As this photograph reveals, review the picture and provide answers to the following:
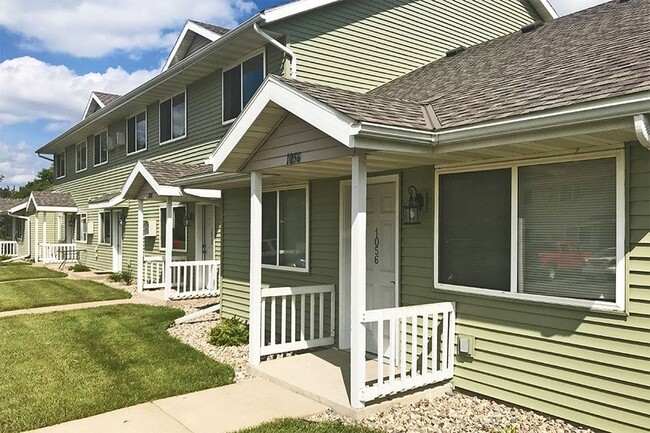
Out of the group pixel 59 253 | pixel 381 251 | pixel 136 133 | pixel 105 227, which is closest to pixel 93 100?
pixel 105 227

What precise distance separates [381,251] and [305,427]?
2.89 meters

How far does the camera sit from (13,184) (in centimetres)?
6719

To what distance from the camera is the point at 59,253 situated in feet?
76.7

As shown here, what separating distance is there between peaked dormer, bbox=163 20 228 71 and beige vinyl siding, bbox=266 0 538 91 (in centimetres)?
391

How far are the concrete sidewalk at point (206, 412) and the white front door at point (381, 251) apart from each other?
172cm

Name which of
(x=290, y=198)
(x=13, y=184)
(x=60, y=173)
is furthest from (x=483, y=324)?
(x=13, y=184)

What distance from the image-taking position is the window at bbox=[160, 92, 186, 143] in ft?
44.1

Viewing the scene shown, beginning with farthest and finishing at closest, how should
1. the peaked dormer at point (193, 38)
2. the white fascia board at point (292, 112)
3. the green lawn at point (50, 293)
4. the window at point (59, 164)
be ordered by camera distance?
the window at point (59, 164)
the peaked dormer at point (193, 38)
the green lawn at point (50, 293)
the white fascia board at point (292, 112)

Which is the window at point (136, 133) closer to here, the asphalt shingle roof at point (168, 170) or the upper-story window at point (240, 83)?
the asphalt shingle roof at point (168, 170)

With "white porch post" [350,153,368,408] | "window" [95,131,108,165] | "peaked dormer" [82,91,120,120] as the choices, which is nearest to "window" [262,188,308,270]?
"white porch post" [350,153,368,408]

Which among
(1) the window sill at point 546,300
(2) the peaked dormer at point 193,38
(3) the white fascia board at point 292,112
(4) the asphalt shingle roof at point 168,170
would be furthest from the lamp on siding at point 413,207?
(2) the peaked dormer at point 193,38

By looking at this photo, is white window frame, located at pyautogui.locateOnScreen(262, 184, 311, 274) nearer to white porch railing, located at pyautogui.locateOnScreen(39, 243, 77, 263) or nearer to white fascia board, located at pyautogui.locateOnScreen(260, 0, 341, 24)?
white fascia board, located at pyautogui.locateOnScreen(260, 0, 341, 24)

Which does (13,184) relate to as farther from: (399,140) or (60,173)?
(399,140)

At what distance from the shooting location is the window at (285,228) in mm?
8242
